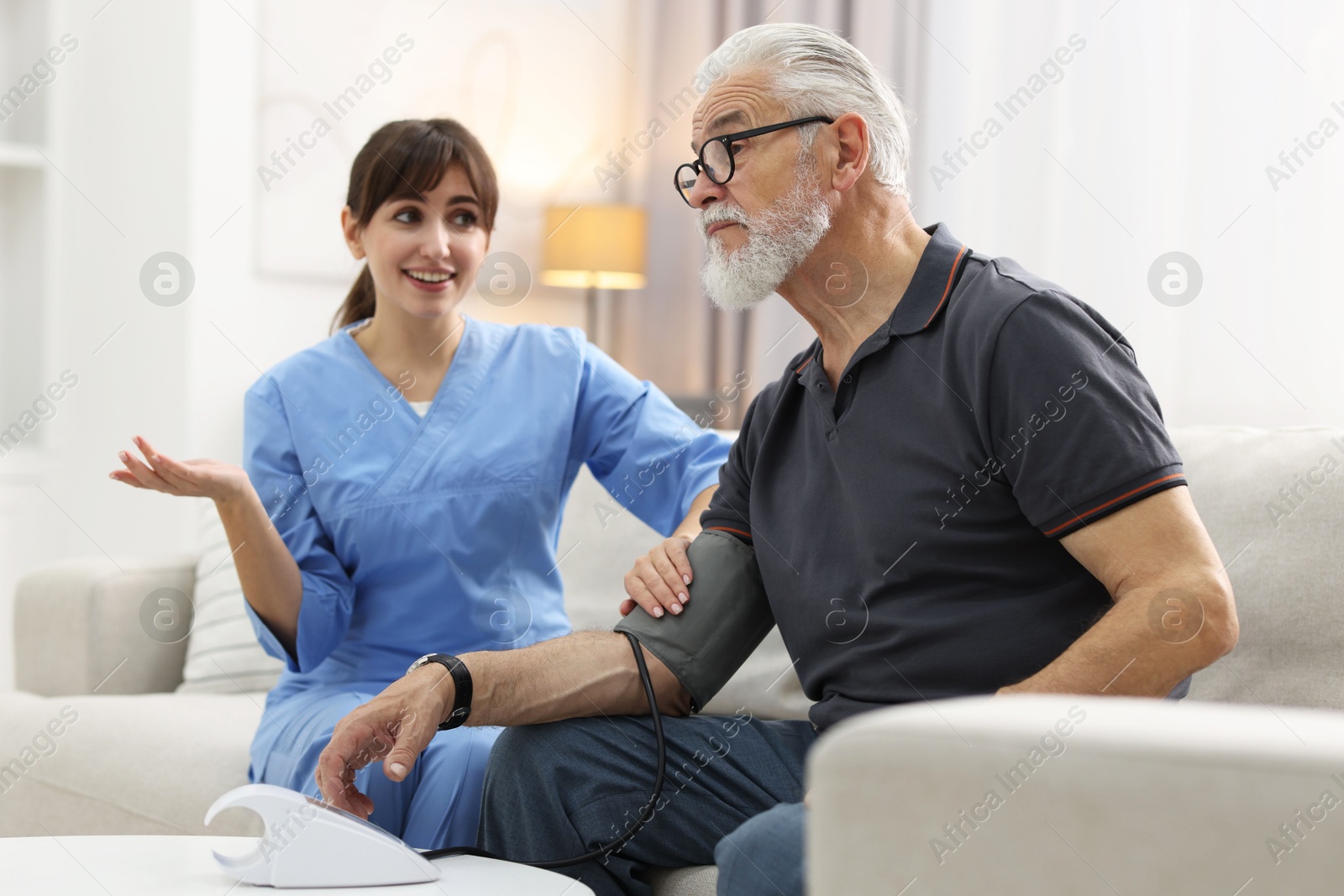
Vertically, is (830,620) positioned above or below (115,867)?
above

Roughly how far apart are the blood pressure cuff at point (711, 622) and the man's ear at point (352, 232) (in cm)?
71

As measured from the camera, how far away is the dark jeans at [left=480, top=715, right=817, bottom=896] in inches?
45.7

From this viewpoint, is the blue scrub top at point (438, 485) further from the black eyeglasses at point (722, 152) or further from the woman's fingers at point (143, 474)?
the black eyeglasses at point (722, 152)

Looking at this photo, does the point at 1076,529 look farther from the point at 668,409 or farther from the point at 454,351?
the point at 454,351

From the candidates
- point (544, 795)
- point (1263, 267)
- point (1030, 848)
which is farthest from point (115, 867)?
point (1263, 267)

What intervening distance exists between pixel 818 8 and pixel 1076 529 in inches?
99.6

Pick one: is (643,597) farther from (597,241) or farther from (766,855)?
(597,241)

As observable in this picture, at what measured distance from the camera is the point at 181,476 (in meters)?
1.27

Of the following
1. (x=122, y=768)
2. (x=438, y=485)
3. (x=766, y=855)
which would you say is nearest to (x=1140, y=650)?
(x=766, y=855)

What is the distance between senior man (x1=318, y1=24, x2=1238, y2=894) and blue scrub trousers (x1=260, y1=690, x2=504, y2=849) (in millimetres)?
132

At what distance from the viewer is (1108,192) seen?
2.65 meters

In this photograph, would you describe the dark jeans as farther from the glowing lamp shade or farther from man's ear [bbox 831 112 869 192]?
the glowing lamp shade

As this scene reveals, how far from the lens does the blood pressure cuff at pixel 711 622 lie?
4.14 ft

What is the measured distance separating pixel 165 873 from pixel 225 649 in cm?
99
